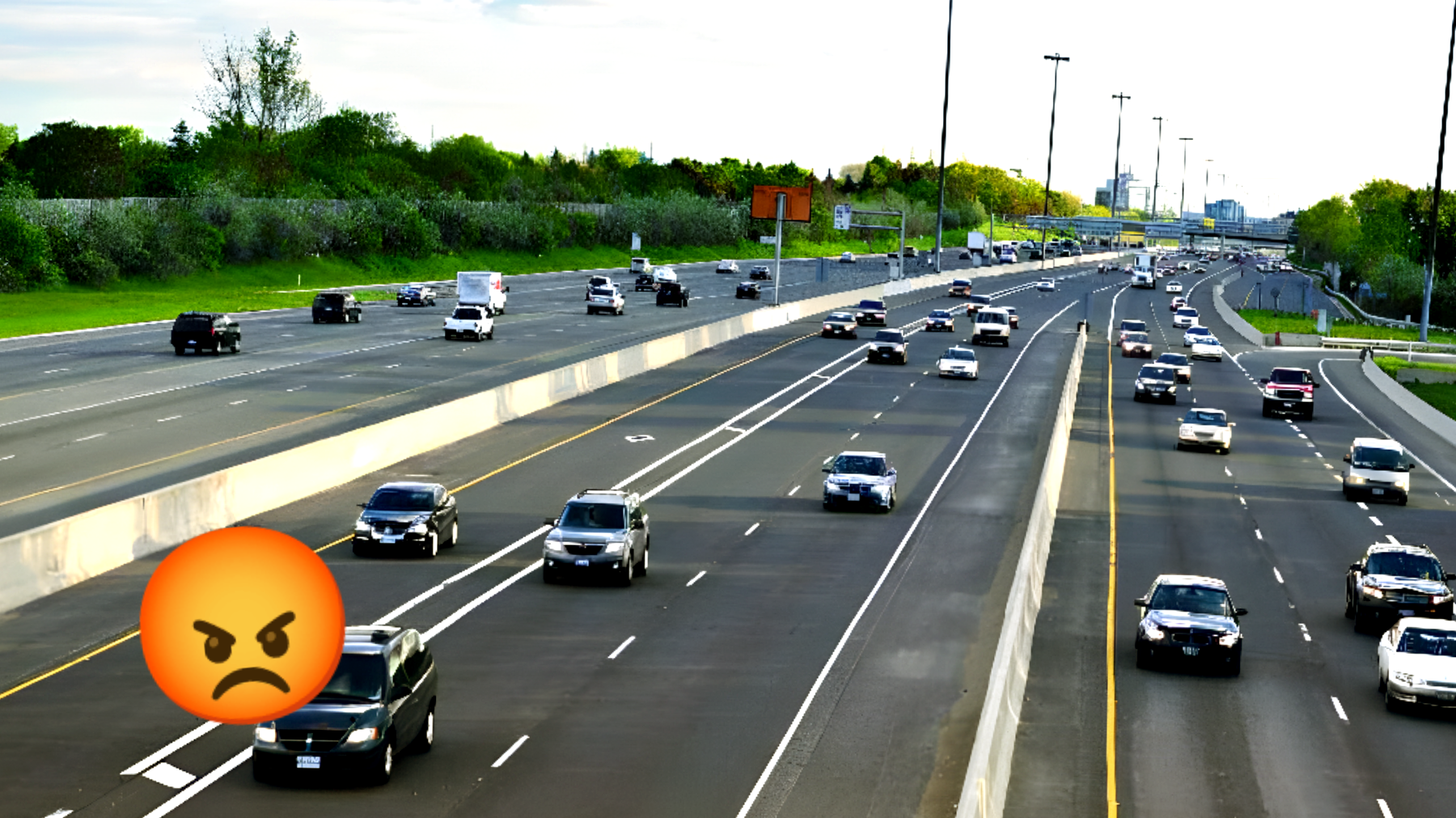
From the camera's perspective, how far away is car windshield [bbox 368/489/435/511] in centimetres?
3281

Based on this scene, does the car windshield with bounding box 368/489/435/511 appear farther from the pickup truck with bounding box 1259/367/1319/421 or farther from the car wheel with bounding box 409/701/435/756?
the pickup truck with bounding box 1259/367/1319/421

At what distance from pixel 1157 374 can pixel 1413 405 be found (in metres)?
11.7

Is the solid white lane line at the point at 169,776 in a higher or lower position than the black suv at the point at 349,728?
lower

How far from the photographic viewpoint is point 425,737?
63.2ft

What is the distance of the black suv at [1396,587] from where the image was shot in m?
29.1

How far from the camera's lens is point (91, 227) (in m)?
104

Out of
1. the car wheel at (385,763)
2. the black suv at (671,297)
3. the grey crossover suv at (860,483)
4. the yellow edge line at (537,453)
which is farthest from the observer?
the black suv at (671,297)

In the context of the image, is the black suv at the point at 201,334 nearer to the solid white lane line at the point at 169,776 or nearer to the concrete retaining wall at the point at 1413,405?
the concrete retaining wall at the point at 1413,405

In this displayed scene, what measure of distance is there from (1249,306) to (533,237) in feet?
221

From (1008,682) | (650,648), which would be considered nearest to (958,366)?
(650,648)

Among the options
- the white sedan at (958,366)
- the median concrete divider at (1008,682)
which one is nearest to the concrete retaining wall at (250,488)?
the white sedan at (958,366)

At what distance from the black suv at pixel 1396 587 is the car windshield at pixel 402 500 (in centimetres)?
1747

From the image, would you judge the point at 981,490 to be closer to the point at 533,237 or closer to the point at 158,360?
the point at 158,360

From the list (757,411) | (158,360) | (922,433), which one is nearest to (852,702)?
(922,433)
